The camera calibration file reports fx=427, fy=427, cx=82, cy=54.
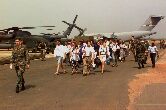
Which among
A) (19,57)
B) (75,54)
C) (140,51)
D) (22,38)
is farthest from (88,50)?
(22,38)

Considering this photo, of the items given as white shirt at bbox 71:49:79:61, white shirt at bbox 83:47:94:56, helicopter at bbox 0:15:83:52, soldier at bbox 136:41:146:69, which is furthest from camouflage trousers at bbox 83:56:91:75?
helicopter at bbox 0:15:83:52

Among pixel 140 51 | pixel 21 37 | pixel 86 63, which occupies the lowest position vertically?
pixel 86 63

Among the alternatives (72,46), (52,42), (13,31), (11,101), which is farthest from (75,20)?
(11,101)

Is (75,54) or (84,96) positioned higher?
(75,54)

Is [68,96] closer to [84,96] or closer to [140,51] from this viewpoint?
[84,96]

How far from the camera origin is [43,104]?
11.9 m

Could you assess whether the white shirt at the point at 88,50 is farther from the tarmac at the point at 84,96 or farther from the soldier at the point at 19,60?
the soldier at the point at 19,60

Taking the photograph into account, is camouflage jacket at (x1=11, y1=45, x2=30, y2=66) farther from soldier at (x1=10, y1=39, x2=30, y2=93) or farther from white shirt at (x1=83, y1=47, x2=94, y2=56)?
white shirt at (x1=83, y1=47, x2=94, y2=56)

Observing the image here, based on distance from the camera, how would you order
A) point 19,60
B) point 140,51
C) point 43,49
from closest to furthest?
point 19,60 < point 140,51 < point 43,49

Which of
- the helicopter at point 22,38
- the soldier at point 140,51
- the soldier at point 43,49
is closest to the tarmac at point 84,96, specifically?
the soldier at point 140,51

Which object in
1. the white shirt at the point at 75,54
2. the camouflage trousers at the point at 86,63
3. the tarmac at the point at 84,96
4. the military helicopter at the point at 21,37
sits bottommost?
the tarmac at the point at 84,96

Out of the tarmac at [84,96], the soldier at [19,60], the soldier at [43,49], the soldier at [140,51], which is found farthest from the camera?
the soldier at [43,49]

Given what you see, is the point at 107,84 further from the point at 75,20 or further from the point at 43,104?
the point at 75,20

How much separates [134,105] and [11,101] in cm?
372
